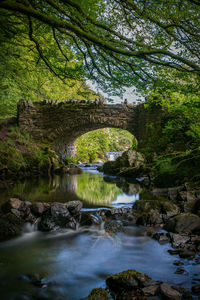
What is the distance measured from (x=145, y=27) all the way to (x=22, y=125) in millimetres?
10204

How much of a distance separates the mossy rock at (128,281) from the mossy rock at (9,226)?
1.91 metres

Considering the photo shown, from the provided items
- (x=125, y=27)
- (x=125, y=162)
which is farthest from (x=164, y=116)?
(x=125, y=27)

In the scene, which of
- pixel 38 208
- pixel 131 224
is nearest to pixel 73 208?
pixel 38 208

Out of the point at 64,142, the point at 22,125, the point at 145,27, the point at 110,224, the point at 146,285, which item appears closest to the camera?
the point at 146,285

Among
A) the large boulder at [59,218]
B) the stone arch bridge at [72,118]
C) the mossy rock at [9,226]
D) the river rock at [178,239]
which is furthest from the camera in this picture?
the stone arch bridge at [72,118]

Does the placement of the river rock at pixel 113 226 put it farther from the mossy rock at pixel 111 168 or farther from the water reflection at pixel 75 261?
the mossy rock at pixel 111 168

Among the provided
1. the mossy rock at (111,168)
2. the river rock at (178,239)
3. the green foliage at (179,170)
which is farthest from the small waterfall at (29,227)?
the mossy rock at (111,168)

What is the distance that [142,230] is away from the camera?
3270 mm

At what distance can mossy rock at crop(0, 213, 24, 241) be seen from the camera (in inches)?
123

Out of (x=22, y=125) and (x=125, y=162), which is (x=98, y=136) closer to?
(x=22, y=125)

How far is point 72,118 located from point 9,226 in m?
9.90

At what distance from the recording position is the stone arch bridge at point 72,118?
40.7ft

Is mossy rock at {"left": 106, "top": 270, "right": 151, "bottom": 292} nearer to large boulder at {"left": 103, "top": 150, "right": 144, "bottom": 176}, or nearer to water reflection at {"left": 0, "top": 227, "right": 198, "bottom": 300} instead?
water reflection at {"left": 0, "top": 227, "right": 198, "bottom": 300}

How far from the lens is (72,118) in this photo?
12.7m
